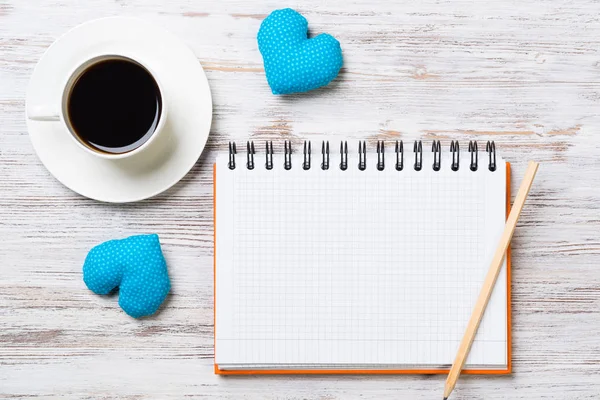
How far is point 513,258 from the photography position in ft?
2.51

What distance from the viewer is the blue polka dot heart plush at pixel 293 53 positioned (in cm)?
73

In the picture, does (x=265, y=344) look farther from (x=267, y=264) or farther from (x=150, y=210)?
(x=150, y=210)

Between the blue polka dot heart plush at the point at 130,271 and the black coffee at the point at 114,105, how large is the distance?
11cm

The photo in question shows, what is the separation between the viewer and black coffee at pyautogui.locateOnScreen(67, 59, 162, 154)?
0.69 meters

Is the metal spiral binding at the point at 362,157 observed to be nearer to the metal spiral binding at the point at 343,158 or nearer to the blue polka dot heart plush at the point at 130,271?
the metal spiral binding at the point at 343,158

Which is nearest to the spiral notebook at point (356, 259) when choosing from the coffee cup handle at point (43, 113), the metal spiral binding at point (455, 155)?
the metal spiral binding at point (455, 155)

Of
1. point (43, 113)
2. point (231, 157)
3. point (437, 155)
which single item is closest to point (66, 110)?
point (43, 113)

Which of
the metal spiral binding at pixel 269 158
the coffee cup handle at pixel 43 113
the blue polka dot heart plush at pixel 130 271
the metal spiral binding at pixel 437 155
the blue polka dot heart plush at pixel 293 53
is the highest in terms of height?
the blue polka dot heart plush at pixel 293 53

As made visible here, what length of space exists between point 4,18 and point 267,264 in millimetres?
401

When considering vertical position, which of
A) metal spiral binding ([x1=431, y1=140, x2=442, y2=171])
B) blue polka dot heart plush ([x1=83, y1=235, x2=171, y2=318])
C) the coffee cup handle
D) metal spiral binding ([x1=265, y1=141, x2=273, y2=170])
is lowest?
blue polka dot heart plush ([x1=83, y1=235, x2=171, y2=318])

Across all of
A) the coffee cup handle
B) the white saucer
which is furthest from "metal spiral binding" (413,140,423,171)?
the coffee cup handle

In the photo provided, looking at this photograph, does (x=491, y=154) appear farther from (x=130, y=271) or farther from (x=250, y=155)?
(x=130, y=271)

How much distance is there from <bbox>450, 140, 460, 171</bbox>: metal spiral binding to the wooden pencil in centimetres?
7

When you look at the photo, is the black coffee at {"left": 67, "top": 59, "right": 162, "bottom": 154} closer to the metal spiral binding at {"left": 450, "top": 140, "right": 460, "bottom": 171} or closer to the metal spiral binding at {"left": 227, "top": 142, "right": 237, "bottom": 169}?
the metal spiral binding at {"left": 227, "top": 142, "right": 237, "bottom": 169}
